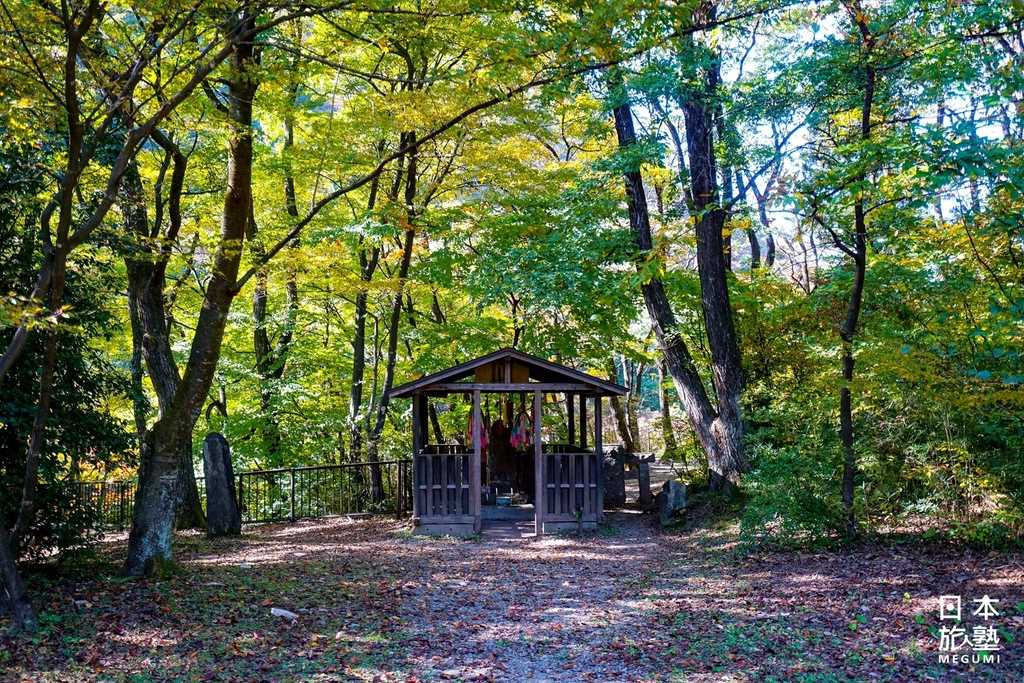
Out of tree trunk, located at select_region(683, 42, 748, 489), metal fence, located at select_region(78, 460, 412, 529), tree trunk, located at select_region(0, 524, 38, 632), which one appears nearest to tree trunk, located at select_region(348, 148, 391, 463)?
metal fence, located at select_region(78, 460, 412, 529)

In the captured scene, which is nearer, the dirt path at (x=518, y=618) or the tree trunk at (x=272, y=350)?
the dirt path at (x=518, y=618)

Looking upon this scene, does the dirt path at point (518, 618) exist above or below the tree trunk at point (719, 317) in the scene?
below

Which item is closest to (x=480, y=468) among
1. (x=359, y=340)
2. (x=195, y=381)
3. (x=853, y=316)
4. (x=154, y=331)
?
(x=195, y=381)

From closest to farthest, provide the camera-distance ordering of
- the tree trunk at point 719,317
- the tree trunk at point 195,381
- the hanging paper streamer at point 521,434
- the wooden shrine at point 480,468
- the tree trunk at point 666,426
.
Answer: the tree trunk at point 195,381
the wooden shrine at point 480,468
the tree trunk at point 719,317
the hanging paper streamer at point 521,434
the tree trunk at point 666,426

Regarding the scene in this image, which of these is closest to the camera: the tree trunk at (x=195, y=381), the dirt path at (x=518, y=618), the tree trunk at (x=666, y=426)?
the dirt path at (x=518, y=618)

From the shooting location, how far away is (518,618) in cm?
683

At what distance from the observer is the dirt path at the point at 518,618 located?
→ 5.29 m

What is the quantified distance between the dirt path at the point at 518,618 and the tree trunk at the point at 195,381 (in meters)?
0.45

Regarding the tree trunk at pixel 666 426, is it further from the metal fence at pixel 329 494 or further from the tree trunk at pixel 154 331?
the tree trunk at pixel 154 331

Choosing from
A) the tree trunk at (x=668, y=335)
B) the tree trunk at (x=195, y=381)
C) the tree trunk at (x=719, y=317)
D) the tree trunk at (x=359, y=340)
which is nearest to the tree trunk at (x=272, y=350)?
the tree trunk at (x=359, y=340)

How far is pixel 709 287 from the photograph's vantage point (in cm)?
1215

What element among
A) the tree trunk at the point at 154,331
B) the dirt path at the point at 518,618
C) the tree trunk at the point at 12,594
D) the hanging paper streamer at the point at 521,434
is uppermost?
the tree trunk at the point at 154,331

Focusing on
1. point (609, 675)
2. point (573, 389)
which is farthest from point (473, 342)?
point (609, 675)

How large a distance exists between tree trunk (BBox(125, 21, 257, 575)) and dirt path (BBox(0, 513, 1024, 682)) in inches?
17.7
